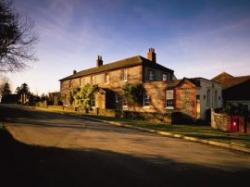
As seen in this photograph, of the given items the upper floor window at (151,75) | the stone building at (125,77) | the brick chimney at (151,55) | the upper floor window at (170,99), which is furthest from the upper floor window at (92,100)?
the upper floor window at (170,99)

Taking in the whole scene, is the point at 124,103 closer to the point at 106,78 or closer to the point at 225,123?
the point at 106,78

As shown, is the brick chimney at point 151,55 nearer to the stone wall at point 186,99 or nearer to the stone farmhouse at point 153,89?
the stone farmhouse at point 153,89

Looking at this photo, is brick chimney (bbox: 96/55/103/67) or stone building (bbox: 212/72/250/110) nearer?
stone building (bbox: 212/72/250/110)

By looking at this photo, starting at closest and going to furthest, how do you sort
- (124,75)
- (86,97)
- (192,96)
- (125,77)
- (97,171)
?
(97,171)
(192,96)
(125,77)
(124,75)
(86,97)

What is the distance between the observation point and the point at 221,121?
756 inches

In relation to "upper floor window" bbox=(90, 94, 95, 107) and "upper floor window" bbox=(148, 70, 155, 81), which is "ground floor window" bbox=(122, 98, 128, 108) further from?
"upper floor window" bbox=(90, 94, 95, 107)

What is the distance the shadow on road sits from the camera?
582 centimetres

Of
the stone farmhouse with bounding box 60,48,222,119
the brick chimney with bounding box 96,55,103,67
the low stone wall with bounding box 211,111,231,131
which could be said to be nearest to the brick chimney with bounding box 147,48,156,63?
the stone farmhouse with bounding box 60,48,222,119

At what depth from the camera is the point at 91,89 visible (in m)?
35.5

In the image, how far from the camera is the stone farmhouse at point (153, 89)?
945 inches

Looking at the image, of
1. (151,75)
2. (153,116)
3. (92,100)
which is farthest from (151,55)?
(153,116)

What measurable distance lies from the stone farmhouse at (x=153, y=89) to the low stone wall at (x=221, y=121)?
9.57ft

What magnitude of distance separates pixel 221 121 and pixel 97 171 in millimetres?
15934

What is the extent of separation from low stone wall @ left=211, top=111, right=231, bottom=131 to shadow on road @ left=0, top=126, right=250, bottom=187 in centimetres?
1234
